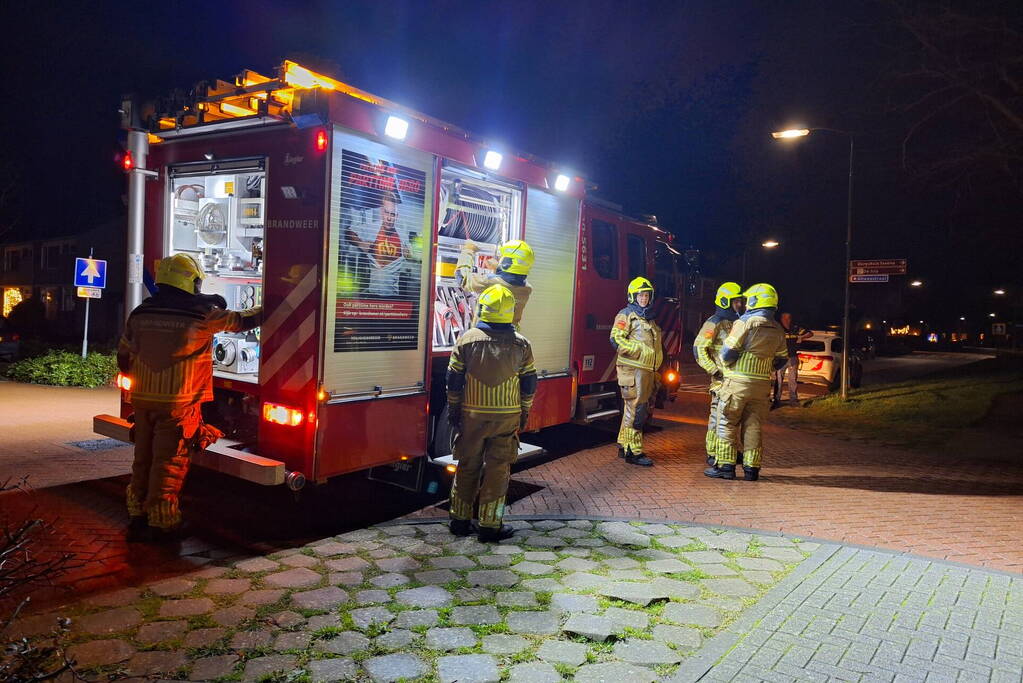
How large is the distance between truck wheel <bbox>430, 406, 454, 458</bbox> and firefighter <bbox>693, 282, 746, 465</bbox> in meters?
2.93

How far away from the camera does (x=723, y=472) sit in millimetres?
7637

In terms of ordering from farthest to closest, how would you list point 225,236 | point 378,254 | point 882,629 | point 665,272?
point 665,272 → point 225,236 → point 378,254 → point 882,629

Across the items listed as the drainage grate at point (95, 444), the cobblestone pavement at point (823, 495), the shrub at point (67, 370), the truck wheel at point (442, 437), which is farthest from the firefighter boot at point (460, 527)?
the shrub at point (67, 370)

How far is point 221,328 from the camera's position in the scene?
5027 millimetres

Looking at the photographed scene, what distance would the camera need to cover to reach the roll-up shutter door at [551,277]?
7.31 m

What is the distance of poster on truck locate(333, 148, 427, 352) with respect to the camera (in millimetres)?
5109

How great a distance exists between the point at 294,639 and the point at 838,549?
3.76 meters

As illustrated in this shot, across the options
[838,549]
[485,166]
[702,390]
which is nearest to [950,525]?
[838,549]

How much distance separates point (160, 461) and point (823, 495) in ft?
18.8

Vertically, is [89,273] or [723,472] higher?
[89,273]

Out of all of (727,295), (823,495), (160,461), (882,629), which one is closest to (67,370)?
(160,461)

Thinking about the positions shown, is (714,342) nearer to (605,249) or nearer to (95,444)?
(605,249)

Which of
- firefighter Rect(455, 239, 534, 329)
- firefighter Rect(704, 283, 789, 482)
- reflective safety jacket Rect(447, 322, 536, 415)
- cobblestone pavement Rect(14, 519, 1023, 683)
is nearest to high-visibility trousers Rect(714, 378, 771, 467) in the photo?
firefighter Rect(704, 283, 789, 482)

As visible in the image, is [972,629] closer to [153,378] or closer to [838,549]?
[838,549]
